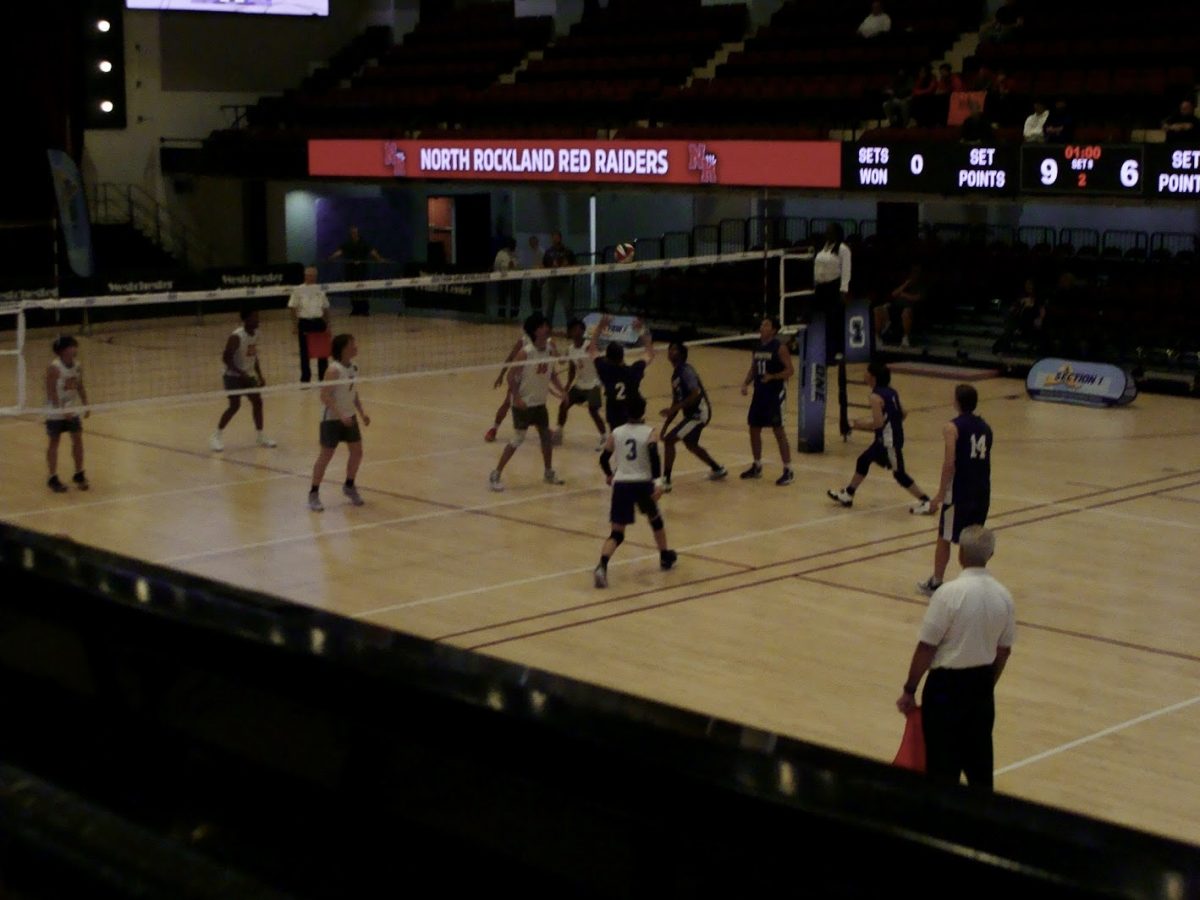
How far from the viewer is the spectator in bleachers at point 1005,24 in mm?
28969

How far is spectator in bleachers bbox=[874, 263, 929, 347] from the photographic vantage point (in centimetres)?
2700

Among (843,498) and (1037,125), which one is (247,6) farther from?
(843,498)

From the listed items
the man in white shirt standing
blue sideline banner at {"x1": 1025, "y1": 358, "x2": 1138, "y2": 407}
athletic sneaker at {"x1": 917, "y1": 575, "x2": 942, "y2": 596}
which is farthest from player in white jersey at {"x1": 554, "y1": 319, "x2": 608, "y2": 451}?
the man in white shirt standing

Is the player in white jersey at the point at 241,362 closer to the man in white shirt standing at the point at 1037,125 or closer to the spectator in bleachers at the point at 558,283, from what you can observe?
the spectator in bleachers at the point at 558,283

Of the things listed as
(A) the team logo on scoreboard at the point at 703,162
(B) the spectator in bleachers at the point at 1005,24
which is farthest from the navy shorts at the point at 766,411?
(B) the spectator in bleachers at the point at 1005,24

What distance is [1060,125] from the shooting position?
78.7 ft

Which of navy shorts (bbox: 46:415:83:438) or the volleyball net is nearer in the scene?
navy shorts (bbox: 46:415:83:438)

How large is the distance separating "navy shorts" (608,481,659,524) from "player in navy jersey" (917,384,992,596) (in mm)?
2253

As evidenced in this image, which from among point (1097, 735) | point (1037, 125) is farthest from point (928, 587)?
point (1037, 125)

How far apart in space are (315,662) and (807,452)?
16.4 m

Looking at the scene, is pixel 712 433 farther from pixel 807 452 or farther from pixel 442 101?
pixel 442 101

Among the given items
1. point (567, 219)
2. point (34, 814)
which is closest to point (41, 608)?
point (34, 814)

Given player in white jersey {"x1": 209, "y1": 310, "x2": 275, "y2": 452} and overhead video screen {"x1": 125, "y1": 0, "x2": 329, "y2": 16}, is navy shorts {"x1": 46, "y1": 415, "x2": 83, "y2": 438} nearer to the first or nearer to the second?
player in white jersey {"x1": 209, "y1": 310, "x2": 275, "y2": 452}

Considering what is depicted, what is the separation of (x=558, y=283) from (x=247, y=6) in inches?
478
